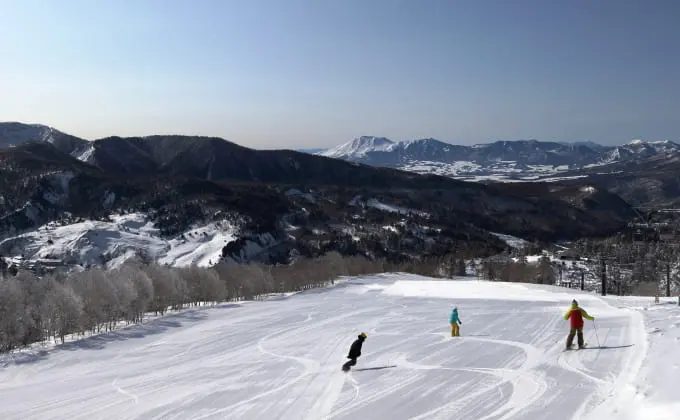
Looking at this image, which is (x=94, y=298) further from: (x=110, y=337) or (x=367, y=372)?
(x=367, y=372)

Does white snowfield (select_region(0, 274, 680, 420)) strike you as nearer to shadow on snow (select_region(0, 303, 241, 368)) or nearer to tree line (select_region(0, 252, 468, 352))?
shadow on snow (select_region(0, 303, 241, 368))

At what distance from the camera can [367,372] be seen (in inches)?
911

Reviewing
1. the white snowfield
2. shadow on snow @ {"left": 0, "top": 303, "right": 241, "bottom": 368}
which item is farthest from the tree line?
the white snowfield

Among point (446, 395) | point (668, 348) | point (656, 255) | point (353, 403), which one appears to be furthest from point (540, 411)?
point (656, 255)

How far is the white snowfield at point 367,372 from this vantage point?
58.3ft

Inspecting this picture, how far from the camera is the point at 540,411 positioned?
16.7 metres

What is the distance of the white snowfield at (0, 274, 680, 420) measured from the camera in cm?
1777

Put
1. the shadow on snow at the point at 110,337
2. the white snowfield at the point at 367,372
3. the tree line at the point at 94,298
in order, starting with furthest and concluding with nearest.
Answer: the tree line at the point at 94,298 < the shadow on snow at the point at 110,337 < the white snowfield at the point at 367,372

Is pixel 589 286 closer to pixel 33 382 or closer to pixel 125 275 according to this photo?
pixel 125 275

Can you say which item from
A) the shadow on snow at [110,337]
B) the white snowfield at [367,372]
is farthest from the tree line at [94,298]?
the white snowfield at [367,372]

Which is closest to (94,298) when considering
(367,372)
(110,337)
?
(110,337)

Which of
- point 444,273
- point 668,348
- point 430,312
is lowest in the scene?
point 444,273

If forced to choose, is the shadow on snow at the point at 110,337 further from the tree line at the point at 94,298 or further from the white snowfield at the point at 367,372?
the tree line at the point at 94,298

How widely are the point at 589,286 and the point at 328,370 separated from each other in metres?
126
